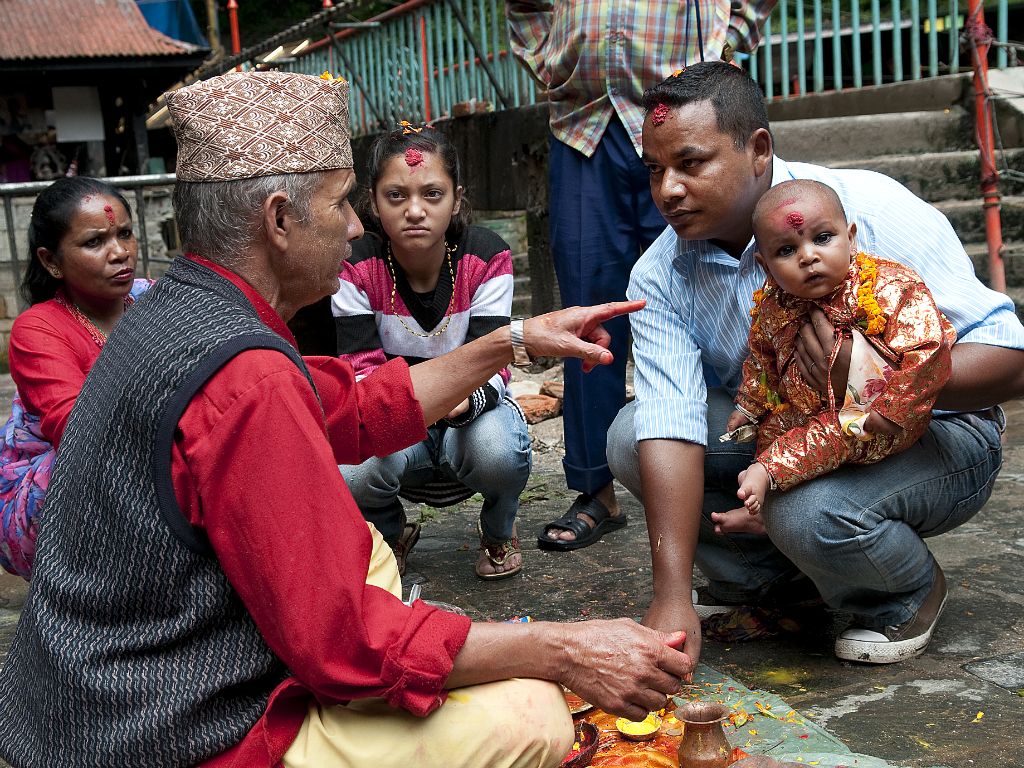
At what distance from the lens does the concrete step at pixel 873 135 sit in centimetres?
733

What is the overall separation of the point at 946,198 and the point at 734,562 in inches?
188

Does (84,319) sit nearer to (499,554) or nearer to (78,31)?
(499,554)

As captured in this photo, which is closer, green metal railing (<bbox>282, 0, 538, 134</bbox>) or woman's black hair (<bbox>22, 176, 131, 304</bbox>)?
woman's black hair (<bbox>22, 176, 131, 304</bbox>)

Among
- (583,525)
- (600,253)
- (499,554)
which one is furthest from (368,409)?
(600,253)

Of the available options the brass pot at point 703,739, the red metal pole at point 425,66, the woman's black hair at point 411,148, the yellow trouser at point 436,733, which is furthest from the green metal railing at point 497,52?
the yellow trouser at point 436,733

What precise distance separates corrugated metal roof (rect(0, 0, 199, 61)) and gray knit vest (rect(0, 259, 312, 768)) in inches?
675

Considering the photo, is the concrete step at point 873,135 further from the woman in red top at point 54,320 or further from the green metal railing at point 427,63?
the woman in red top at point 54,320

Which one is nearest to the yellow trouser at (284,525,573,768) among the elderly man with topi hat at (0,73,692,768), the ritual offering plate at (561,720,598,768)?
the elderly man with topi hat at (0,73,692,768)

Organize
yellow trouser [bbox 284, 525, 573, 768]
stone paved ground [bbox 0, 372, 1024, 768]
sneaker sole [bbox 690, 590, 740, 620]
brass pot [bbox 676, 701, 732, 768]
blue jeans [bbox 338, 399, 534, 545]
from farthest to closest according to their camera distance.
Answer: blue jeans [bbox 338, 399, 534, 545] < sneaker sole [bbox 690, 590, 740, 620] < stone paved ground [bbox 0, 372, 1024, 768] < brass pot [bbox 676, 701, 732, 768] < yellow trouser [bbox 284, 525, 573, 768]

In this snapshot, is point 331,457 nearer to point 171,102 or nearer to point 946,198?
point 171,102

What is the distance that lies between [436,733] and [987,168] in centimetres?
569

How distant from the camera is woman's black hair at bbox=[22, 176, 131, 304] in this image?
354cm

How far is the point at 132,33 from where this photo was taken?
18016 millimetres

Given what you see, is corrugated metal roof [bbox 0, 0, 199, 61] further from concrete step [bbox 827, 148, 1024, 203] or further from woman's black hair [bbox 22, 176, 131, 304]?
woman's black hair [bbox 22, 176, 131, 304]
